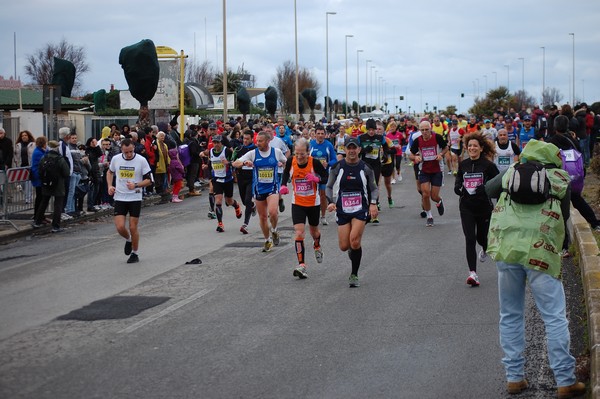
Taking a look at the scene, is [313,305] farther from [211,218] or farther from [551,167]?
[211,218]

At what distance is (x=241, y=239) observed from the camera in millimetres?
16328

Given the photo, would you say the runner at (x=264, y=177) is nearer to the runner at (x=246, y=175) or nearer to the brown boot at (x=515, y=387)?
the runner at (x=246, y=175)

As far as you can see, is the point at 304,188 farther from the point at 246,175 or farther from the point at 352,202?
the point at 246,175

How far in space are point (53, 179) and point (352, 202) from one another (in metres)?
8.61

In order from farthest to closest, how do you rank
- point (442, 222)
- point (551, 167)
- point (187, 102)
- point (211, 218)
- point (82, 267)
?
1. point (187, 102)
2. point (211, 218)
3. point (442, 222)
4. point (82, 267)
5. point (551, 167)

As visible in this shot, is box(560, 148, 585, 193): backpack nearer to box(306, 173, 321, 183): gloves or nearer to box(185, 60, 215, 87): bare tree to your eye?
box(306, 173, 321, 183): gloves

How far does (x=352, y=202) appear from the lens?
1164cm

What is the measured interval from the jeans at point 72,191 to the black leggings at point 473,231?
10.8m

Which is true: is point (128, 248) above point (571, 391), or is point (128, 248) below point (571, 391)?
above

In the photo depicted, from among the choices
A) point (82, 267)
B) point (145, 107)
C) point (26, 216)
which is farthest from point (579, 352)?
point (145, 107)

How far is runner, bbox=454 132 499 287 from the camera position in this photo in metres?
11.4

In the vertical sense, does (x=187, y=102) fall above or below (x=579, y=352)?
above

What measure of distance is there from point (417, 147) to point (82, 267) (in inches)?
268

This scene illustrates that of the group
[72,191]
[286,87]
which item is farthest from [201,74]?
[72,191]
